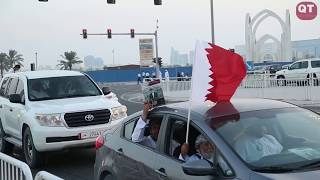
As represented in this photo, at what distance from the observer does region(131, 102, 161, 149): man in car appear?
5.83m

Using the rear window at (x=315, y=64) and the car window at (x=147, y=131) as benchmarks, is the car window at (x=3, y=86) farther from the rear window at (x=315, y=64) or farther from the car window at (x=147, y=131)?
the rear window at (x=315, y=64)

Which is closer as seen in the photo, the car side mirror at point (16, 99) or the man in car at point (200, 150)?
the man in car at point (200, 150)

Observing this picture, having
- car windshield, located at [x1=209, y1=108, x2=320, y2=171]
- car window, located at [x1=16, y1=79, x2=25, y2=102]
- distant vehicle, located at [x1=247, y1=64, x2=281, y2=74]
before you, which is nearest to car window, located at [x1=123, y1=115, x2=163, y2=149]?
car windshield, located at [x1=209, y1=108, x2=320, y2=171]

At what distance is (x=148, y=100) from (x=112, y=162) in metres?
0.79

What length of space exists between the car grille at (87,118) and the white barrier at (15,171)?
417cm

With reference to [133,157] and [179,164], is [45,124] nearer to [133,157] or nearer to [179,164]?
[133,157]

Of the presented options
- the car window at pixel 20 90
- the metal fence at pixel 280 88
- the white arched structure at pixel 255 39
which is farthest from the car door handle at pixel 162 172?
the white arched structure at pixel 255 39

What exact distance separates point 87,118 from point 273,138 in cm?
619

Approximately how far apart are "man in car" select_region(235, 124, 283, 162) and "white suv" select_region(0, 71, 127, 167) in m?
5.98

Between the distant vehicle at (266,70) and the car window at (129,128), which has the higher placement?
the distant vehicle at (266,70)

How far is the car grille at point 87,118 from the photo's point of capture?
10.5 meters

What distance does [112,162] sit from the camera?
6.27 meters

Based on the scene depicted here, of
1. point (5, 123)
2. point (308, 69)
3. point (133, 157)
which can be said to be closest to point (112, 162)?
point (133, 157)

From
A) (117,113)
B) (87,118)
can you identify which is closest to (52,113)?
(87,118)
